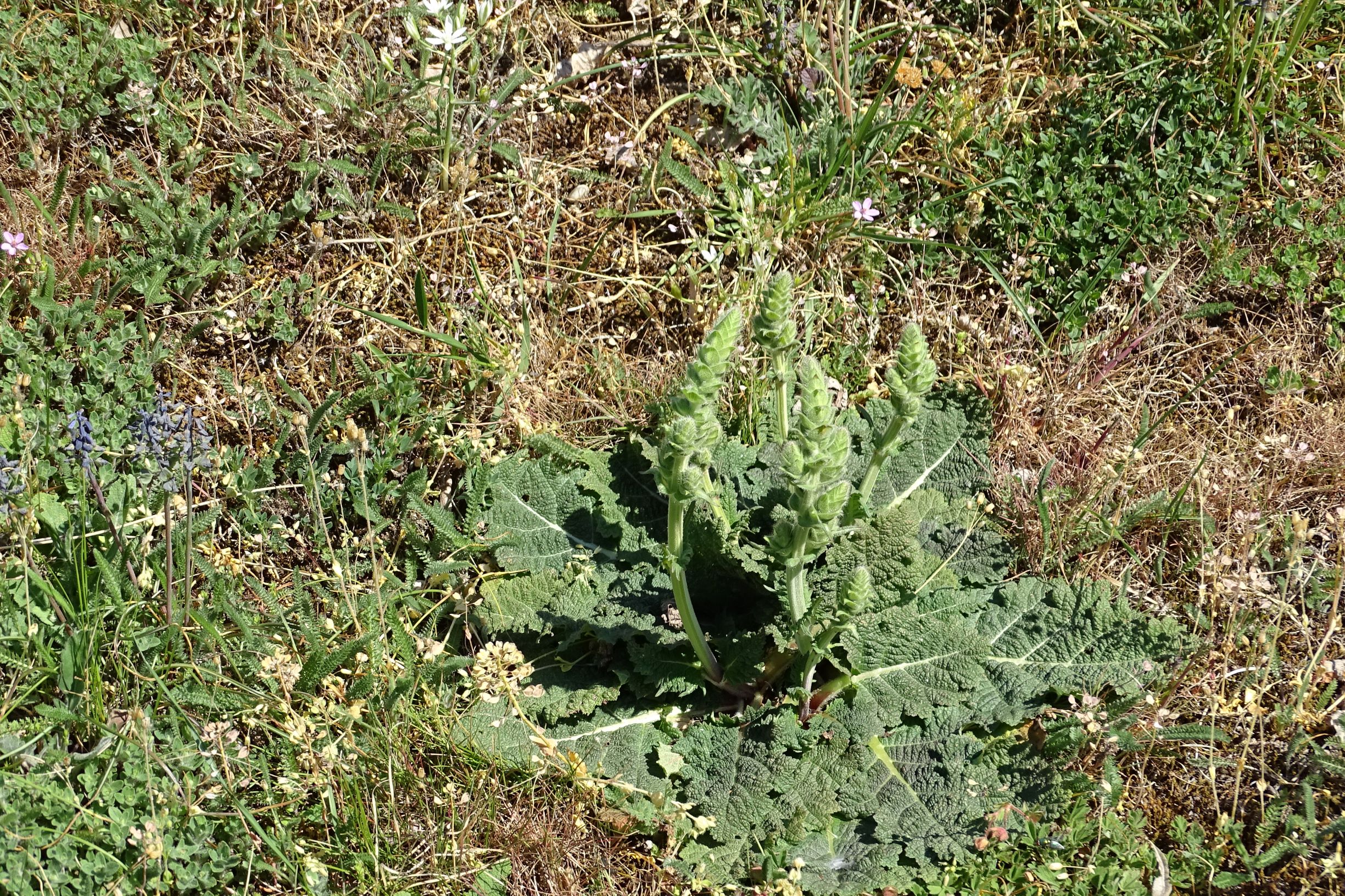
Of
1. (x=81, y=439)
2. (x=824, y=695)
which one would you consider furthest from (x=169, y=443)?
(x=824, y=695)

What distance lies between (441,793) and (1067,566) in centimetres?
198

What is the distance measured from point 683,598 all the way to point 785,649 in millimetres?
310

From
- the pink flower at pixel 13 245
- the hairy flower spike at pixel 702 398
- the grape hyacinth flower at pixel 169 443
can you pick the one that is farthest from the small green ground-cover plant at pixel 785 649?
the pink flower at pixel 13 245

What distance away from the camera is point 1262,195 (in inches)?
165

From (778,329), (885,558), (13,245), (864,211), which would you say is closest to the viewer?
(778,329)

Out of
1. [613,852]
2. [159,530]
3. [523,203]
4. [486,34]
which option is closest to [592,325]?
[523,203]

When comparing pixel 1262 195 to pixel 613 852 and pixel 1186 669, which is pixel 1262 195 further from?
pixel 613 852

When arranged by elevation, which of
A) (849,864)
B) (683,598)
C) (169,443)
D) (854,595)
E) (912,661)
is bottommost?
(849,864)

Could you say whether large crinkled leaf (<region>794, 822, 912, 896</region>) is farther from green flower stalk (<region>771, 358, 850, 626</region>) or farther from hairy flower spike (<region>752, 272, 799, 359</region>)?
hairy flower spike (<region>752, 272, 799, 359</region>)

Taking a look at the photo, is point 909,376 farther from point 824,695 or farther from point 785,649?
point 824,695

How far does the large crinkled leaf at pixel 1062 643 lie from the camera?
3164 millimetres

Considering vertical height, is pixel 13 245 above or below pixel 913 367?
above

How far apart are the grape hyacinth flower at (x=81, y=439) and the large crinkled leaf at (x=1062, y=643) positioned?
270 cm

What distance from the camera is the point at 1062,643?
3234 mm
